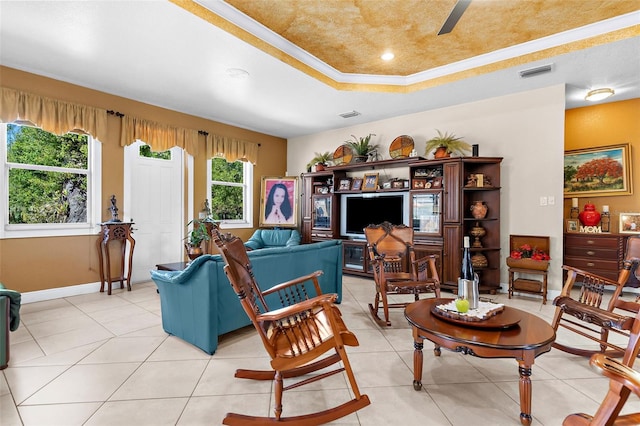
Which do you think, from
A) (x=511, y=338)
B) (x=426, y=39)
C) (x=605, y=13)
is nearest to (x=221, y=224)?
(x=426, y=39)

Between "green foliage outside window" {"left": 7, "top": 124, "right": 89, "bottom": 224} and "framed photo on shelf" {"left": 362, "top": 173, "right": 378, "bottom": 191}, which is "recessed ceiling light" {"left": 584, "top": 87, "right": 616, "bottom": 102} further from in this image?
"green foliage outside window" {"left": 7, "top": 124, "right": 89, "bottom": 224}

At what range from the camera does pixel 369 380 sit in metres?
2.09

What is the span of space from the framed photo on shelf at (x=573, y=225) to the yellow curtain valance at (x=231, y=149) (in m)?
5.64

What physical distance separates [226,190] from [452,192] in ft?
13.6

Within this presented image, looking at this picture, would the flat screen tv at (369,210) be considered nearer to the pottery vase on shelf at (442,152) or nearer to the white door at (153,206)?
the pottery vase on shelf at (442,152)

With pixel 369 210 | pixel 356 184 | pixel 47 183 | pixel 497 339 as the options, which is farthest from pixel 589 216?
pixel 47 183

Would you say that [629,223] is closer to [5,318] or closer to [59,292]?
[5,318]

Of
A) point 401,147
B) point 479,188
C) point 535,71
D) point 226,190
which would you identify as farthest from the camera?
point 226,190

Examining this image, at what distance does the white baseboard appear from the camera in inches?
150

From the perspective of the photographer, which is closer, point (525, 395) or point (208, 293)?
point (525, 395)

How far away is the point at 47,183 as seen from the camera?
4.10 m

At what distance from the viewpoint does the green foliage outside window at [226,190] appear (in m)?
5.99

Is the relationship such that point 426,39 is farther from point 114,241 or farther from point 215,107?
point 114,241

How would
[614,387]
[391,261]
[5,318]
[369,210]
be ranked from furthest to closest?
[369,210], [391,261], [5,318], [614,387]
